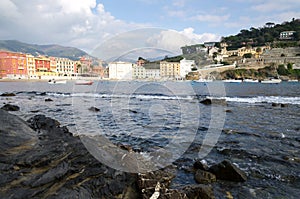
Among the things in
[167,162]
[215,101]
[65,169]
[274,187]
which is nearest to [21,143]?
[65,169]

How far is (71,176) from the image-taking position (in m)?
4.14

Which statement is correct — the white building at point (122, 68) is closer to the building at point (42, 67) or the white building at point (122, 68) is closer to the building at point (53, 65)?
the building at point (42, 67)

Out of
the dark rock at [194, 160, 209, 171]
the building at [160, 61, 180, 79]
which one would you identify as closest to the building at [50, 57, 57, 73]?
the building at [160, 61, 180, 79]

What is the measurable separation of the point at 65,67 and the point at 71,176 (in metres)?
142

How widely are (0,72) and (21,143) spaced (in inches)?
4643

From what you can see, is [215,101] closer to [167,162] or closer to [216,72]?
[167,162]

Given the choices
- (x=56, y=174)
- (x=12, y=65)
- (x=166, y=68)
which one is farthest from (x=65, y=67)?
(x=56, y=174)

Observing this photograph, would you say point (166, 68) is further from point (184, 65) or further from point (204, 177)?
point (204, 177)

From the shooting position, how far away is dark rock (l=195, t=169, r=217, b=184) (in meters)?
5.64

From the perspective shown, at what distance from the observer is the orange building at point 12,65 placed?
9783 cm

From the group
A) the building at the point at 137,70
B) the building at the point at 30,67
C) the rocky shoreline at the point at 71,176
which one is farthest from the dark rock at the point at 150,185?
the building at the point at 30,67

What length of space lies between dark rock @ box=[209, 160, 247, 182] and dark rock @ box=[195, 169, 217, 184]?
0.72 feet

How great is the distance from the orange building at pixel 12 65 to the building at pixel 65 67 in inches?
848

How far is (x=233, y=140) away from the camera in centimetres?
968
